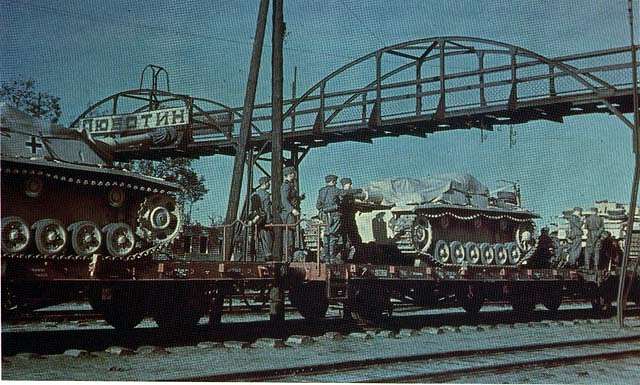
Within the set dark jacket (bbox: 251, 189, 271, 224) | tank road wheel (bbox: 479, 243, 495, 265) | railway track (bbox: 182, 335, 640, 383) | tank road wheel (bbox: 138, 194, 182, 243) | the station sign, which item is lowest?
railway track (bbox: 182, 335, 640, 383)

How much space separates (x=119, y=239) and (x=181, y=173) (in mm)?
7115

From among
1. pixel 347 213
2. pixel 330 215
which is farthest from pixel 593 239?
pixel 330 215

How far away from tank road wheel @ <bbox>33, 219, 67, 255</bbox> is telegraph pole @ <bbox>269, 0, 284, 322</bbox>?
3.64 metres

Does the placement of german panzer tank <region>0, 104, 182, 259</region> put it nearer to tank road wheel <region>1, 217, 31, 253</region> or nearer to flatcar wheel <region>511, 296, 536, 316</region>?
tank road wheel <region>1, 217, 31, 253</region>

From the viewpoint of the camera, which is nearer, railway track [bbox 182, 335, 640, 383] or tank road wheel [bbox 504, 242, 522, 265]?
railway track [bbox 182, 335, 640, 383]

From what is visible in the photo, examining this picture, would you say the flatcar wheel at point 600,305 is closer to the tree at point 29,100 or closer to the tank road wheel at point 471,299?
the tank road wheel at point 471,299

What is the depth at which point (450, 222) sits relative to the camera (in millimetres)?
16938

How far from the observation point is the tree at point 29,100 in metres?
10.2

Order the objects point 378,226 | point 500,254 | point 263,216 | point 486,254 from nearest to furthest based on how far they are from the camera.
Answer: point 263,216
point 378,226
point 486,254
point 500,254

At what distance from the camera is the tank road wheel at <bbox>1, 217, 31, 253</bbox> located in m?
9.45

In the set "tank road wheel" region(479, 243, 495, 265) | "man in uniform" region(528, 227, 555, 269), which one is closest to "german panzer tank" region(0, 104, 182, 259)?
"tank road wheel" region(479, 243, 495, 265)

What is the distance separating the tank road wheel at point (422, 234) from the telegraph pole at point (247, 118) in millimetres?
4016

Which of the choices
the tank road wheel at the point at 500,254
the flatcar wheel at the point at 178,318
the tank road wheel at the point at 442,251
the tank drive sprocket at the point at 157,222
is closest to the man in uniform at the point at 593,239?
the tank road wheel at the point at 500,254

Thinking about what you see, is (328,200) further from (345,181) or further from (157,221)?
(157,221)
